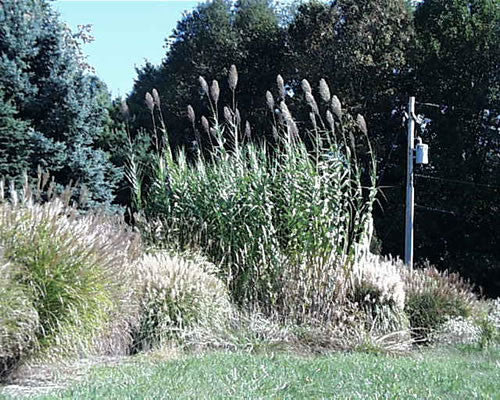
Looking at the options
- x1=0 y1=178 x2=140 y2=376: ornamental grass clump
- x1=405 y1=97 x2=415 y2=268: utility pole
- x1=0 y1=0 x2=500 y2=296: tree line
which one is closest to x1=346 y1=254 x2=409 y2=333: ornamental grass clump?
x1=0 y1=178 x2=140 y2=376: ornamental grass clump

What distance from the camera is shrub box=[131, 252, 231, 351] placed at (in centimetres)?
742

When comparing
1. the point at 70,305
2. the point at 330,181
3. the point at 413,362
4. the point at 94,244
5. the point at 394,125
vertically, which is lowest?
the point at 413,362

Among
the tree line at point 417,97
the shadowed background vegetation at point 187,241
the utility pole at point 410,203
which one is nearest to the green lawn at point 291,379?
the shadowed background vegetation at point 187,241

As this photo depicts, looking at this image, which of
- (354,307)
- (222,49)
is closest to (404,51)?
(222,49)

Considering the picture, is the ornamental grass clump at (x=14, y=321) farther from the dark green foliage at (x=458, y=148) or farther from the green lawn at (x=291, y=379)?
the dark green foliage at (x=458, y=148)

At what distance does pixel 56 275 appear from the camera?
6.10 m

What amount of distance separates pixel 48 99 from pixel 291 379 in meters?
9.19

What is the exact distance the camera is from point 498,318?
9602 mm

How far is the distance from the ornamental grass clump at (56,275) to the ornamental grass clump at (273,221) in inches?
96.8

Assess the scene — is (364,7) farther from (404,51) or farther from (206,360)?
(206,360)

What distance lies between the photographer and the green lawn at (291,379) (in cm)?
507

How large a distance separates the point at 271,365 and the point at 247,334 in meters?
1.38

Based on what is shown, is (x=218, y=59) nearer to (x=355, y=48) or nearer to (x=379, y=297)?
(x=355, y=48)

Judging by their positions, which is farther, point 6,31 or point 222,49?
point 222,49
